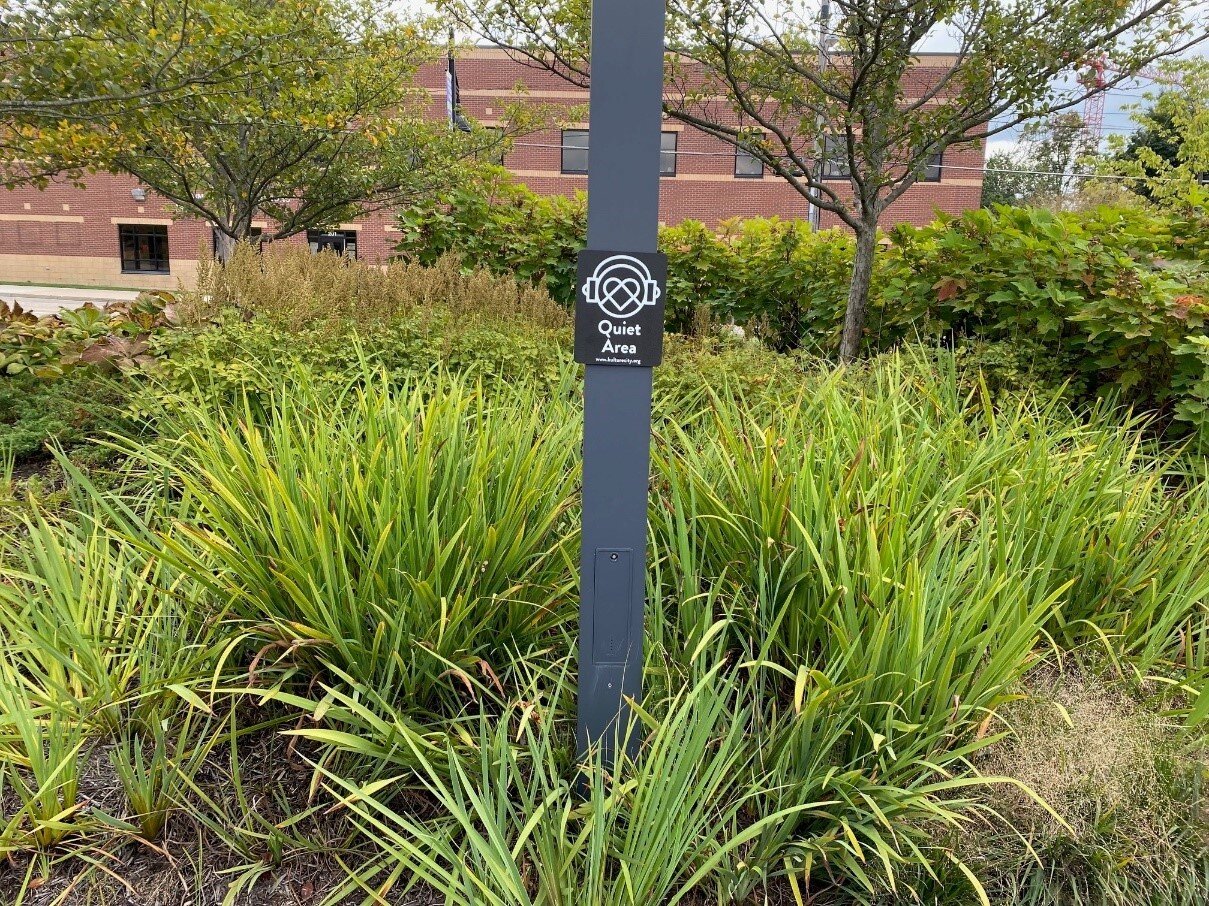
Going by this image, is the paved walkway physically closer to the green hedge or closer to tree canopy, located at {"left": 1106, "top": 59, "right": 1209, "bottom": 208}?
the green hedge

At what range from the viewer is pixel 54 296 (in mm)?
28672

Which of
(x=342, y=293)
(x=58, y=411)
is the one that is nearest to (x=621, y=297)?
(x=58, y=411)

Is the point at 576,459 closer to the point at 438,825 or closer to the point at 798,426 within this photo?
the point at 798,426

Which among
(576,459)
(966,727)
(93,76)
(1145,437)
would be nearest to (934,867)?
(966,727)

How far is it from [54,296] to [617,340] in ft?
108

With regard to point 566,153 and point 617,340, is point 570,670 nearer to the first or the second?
point 617,340

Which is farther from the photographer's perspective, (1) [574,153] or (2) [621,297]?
(1) [574,153]

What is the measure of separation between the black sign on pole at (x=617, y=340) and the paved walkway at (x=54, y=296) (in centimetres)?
2502

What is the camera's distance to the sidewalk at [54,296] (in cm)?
2480

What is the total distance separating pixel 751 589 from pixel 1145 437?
3668 mm

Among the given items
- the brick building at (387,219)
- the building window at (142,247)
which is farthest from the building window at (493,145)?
the building window at (142,247)

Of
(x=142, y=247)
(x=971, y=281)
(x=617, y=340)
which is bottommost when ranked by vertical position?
(x=617, y=340)

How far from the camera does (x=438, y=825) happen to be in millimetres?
2012

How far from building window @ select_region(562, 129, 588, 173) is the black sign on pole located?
3163 centimetres
